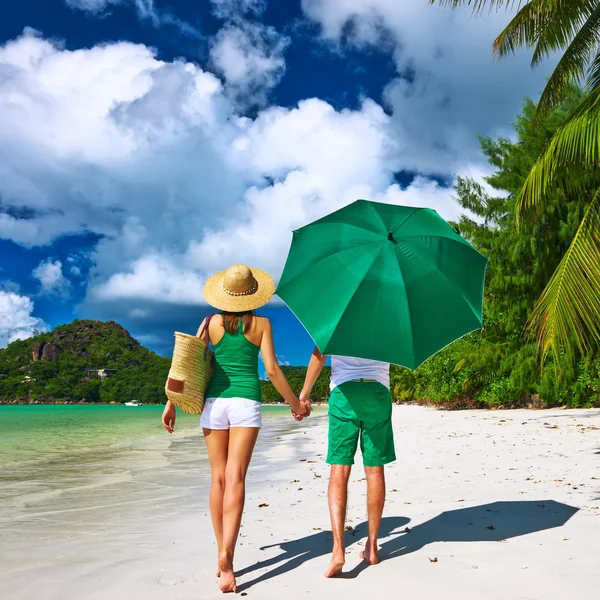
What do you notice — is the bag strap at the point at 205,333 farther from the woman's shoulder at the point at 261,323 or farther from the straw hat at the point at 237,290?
the woman's shoulder at the point at 261,323

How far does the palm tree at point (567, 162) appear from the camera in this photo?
6812 mm

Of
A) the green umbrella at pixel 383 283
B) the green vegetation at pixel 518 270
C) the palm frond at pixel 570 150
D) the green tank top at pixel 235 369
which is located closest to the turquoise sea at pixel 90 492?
the green tank top at pixel 235 369

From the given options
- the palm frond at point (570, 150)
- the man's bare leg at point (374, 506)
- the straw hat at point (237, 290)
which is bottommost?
the man's bare leg at point (374, 506)

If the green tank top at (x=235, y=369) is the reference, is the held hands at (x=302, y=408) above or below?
below

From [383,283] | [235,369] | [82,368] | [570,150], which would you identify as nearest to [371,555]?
[235,369]

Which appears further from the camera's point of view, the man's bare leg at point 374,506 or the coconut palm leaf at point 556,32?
the coconut palm leaf at point 556,32

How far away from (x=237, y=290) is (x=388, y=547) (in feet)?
7.61

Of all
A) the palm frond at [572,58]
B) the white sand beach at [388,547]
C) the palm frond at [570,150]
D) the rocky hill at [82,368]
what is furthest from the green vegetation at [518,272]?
the rocky hill at [82,368]

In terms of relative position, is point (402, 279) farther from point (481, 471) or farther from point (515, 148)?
point (515, 148)

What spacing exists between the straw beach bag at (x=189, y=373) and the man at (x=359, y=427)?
0.71m

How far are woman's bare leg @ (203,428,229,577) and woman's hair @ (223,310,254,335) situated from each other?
68cm

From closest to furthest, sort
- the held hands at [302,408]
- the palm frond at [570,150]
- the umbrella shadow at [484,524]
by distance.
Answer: the held hands at [302,408] → the umbrella shadow at [484,524] → the palm frond at [570,150]

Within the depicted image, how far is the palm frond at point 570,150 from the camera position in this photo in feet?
25.0

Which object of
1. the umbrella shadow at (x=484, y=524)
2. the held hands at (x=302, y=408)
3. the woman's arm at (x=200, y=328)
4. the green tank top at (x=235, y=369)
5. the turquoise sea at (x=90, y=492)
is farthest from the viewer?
the turquoise sea at (x=90, y=492)
